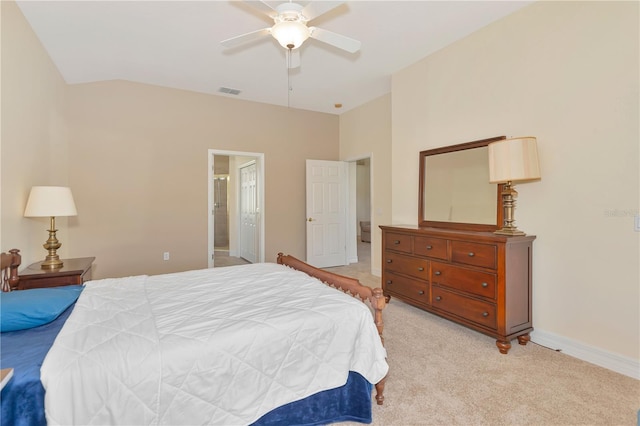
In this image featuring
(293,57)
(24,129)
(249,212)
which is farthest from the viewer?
(249,212)

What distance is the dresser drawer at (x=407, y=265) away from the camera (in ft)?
10.7

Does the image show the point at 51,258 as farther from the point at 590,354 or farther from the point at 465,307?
the point at 590,354

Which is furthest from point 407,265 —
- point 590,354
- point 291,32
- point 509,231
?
point 291,32

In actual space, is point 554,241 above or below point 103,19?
below

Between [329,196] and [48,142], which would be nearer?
[48,142]

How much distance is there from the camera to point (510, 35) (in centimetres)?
295

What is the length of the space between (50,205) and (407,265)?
3.36 metres

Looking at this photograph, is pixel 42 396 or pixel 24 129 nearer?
pixel 42 396

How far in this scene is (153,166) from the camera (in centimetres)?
461

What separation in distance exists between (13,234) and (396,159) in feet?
13.2

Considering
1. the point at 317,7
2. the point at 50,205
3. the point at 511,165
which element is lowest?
the point at 50,205

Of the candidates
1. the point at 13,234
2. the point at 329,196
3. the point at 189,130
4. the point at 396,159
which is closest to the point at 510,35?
the point at 396,159

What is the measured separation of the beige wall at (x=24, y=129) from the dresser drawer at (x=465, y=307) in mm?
3631

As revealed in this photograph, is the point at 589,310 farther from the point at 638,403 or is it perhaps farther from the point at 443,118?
the point at 443,118
